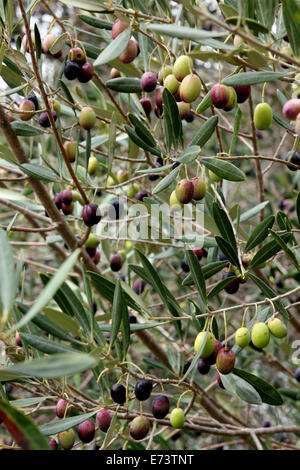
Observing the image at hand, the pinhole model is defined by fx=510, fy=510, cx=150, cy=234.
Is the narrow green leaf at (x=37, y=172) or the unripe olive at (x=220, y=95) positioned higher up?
the unripe olive at (x=220, y=95)

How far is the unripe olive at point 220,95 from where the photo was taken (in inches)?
42.5

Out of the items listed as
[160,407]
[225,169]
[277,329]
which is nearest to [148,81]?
[225,169]

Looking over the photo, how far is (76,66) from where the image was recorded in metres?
1.26

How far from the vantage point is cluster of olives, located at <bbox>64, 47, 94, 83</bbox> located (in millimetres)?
1264

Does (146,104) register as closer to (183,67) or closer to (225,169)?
(183,67)

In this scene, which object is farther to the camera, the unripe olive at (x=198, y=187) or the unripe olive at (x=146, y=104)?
the unripe olive at (x=146, y=104)

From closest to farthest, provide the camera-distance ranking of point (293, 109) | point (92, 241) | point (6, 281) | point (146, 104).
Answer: point (6, 281) → point (293, 109) → point (146, 104) → point (92, 241)

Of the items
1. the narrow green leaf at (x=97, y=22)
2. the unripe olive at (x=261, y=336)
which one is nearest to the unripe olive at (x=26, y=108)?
the narrow green leaf at (x=97, y=22)

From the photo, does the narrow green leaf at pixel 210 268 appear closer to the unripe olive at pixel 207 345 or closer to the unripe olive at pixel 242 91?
the unripe olive at pixel 207 345

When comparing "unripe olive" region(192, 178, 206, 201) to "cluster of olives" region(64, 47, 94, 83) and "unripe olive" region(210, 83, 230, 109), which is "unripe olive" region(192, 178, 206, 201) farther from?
"cluster of olives" region(64, 47, 94, 83)

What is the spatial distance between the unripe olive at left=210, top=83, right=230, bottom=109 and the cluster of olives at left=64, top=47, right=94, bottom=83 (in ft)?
1.20

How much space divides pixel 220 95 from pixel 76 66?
40 cm

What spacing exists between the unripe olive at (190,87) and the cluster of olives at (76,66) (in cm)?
30

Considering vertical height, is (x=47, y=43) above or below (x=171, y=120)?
above
